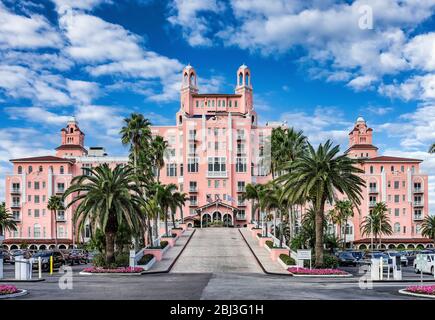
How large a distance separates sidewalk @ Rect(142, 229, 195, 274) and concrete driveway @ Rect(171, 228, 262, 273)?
2.07ft

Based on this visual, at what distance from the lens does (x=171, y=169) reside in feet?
363

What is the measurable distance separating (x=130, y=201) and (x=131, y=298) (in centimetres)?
1937

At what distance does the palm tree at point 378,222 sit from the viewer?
322 ft

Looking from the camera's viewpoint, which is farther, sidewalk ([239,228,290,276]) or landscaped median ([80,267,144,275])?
sidewalk ([239,228,290,276])

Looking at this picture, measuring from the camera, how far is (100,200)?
1645 inches

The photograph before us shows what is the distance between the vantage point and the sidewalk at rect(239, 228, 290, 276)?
44.5m


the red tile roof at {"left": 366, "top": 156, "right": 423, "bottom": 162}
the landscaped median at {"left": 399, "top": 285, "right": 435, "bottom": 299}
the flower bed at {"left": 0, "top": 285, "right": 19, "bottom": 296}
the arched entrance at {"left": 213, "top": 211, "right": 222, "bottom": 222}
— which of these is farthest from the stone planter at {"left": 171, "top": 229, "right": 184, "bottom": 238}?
the red tile roof at {"left": 366, "top": 156, "right": 423, "bottom": 162}

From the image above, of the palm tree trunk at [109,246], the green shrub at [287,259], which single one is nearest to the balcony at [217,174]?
the green shrub at [287,259]

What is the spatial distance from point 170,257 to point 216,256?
4484mm

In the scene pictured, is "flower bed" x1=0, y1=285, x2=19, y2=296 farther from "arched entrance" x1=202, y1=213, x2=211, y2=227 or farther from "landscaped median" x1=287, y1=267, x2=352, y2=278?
"arched entrance" x1=202, y1=213, x2=211, y2=227

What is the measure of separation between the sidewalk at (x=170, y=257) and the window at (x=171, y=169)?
34.1 meters

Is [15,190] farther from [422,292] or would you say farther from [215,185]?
[422,292]

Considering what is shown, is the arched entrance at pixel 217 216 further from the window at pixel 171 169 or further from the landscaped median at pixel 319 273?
the landscaped median at pixel 319 273

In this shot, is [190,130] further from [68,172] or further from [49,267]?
[49,267]
